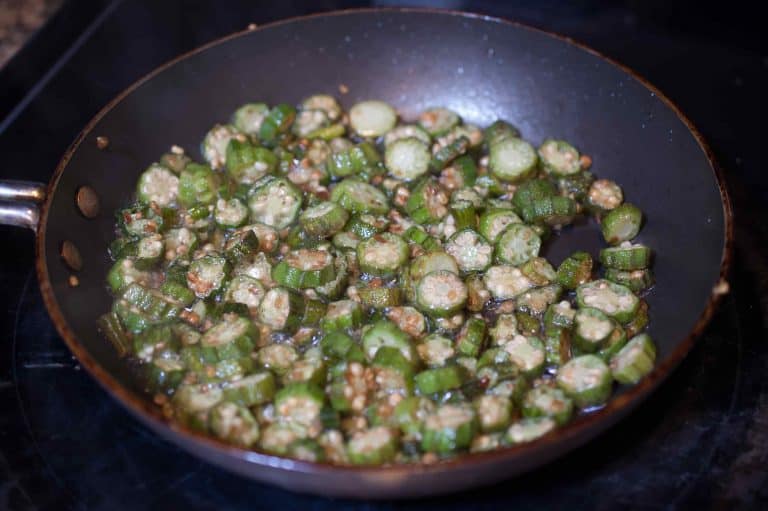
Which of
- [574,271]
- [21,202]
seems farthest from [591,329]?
[21,202]

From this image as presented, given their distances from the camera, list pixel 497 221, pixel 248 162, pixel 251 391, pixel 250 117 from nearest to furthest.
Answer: pixel 251 391, pixel 497 221, pixel 248 162, pixel 250 117

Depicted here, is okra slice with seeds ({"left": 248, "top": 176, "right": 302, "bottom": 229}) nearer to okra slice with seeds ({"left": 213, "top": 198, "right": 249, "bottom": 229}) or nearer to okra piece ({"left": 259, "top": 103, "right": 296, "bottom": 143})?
okra slice with seeds ({"left": 213, "top": 198, "right": 249, "bottom": 229})

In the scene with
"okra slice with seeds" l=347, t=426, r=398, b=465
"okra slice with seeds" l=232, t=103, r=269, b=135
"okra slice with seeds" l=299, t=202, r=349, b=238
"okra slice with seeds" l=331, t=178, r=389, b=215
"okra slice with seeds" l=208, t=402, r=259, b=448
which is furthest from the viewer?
"okra slice with seeds" l=232, t=103, r=269, b=135

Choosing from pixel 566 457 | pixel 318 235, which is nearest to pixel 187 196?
pixel 318 235

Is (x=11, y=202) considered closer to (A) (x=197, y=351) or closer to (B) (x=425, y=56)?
(A) (x=197, y=351)

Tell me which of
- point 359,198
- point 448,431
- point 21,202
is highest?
point 359,198

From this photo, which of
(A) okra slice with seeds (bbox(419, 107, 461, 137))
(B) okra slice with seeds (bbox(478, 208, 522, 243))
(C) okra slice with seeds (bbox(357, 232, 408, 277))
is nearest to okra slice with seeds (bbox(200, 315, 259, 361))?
(C) okra slice with seeds (bbox(357, 232, 408, 277))

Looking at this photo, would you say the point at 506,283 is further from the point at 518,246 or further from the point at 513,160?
the point at 513,160

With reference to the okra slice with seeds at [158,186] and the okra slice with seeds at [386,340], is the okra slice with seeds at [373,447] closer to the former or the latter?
the okra slice with seeds at [386,340]
